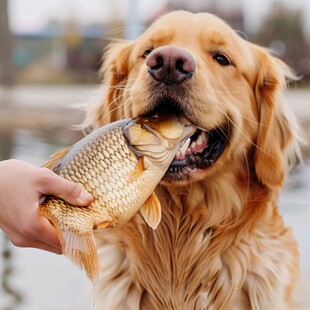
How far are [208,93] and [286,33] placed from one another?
3557cm

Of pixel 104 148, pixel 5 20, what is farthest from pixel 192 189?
pixel 5 20

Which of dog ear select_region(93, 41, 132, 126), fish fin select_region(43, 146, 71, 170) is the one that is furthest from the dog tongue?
fish fin select_region(43, 146, 71, 170)

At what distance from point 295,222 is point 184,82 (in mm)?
4535

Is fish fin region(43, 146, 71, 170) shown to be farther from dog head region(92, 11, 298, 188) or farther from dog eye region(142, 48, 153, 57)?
dog eye region(142, 48, 153, 57)

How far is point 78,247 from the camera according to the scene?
7.48 feet

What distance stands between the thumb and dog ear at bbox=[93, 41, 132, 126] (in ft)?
4.58

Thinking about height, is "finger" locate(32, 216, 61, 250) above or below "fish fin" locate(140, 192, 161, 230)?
above

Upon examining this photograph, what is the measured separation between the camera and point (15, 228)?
253 cm

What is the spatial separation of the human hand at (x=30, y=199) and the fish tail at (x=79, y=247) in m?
0.12

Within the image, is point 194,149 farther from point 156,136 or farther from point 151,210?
point 151,210

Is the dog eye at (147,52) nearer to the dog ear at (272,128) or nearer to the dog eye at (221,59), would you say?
the dog eye at (221,59)

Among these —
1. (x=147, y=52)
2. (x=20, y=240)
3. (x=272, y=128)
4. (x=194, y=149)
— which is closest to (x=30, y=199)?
(x=20, y=240)

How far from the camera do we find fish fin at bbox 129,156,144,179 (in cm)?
256

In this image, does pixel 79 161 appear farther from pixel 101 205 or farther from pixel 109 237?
pixel 109 237
